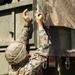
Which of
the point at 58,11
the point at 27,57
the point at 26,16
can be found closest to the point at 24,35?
the point at 26,16

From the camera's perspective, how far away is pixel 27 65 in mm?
3473

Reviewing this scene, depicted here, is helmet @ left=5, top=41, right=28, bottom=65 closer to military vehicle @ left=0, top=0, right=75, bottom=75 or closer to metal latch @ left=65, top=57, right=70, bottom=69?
military vehicle @ left=0, top=0, right=75, bottom=75

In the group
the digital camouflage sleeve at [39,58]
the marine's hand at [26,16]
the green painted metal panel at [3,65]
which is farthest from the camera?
the green painted metal panel at [3,65]

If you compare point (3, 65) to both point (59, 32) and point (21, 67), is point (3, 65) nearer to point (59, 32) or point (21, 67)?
point (21, 67)

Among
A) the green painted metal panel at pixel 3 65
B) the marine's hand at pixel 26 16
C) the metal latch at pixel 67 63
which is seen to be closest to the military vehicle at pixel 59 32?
the metal latch at pixel 67 63

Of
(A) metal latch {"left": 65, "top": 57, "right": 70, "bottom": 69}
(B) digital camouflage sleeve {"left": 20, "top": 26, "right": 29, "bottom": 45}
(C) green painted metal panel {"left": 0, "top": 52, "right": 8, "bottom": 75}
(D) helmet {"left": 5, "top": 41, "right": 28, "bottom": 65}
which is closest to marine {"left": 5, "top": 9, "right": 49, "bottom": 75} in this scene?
(D) helmet {"left": 5, "top": 41, "right": 28, "bottom": 65}

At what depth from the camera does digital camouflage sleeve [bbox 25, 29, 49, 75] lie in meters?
3.32

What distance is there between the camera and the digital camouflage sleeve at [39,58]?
332cm

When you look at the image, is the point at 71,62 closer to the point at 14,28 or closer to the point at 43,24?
the point at 43,24

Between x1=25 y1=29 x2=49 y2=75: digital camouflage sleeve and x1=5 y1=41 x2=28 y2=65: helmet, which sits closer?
x1=25 y1=29 x2=49 y2=75: digital camouflage sleeve

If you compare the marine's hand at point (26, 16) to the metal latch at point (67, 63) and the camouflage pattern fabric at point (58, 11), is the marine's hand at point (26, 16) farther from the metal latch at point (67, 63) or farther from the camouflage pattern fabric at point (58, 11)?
the metal latch at point (67, 63)

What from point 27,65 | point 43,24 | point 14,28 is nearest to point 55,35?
point 43,24

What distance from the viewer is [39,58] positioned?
339 cm

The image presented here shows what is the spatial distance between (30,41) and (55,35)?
471mm
